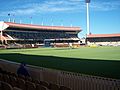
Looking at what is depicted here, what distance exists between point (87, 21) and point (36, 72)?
104349 mm

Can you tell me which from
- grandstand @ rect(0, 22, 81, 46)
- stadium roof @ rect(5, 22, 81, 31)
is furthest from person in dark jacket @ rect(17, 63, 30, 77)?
stadium roof @ rect(5, 22, 81, 31)

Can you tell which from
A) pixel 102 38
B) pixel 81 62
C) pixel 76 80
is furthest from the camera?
pixel 102 38

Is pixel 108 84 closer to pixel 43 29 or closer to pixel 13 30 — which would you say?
pixel 13 30

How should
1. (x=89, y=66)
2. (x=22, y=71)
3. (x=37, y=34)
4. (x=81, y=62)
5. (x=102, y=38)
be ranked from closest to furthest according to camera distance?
(x=22, y=71) < (x=89, y=66) < (x=81, y=62) < (x=37, y=34) < (x=102, y=38)

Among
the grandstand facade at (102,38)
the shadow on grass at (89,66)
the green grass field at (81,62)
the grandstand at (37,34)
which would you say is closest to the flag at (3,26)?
the grandstand at (37,34)

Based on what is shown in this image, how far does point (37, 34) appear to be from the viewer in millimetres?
99188

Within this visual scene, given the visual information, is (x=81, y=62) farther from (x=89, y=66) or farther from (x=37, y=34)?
(x=37, y=34)

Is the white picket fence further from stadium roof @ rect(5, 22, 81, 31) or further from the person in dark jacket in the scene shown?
stadium roof @ rect(5, 22, 81, 31)

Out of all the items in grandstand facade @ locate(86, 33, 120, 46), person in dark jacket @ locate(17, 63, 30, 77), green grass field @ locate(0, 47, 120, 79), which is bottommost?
grandstand facade @ locate(86, 33, 120, 46)

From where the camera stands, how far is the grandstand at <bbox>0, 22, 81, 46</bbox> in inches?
3431

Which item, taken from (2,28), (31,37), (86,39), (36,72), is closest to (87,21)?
(86,39)

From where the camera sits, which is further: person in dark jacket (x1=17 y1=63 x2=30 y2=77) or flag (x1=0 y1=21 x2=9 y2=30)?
flag (x1=0 y1=21 x2=9 y2=30)

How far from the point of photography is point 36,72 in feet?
33.1

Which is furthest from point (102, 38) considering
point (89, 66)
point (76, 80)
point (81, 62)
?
point (76, 80)
